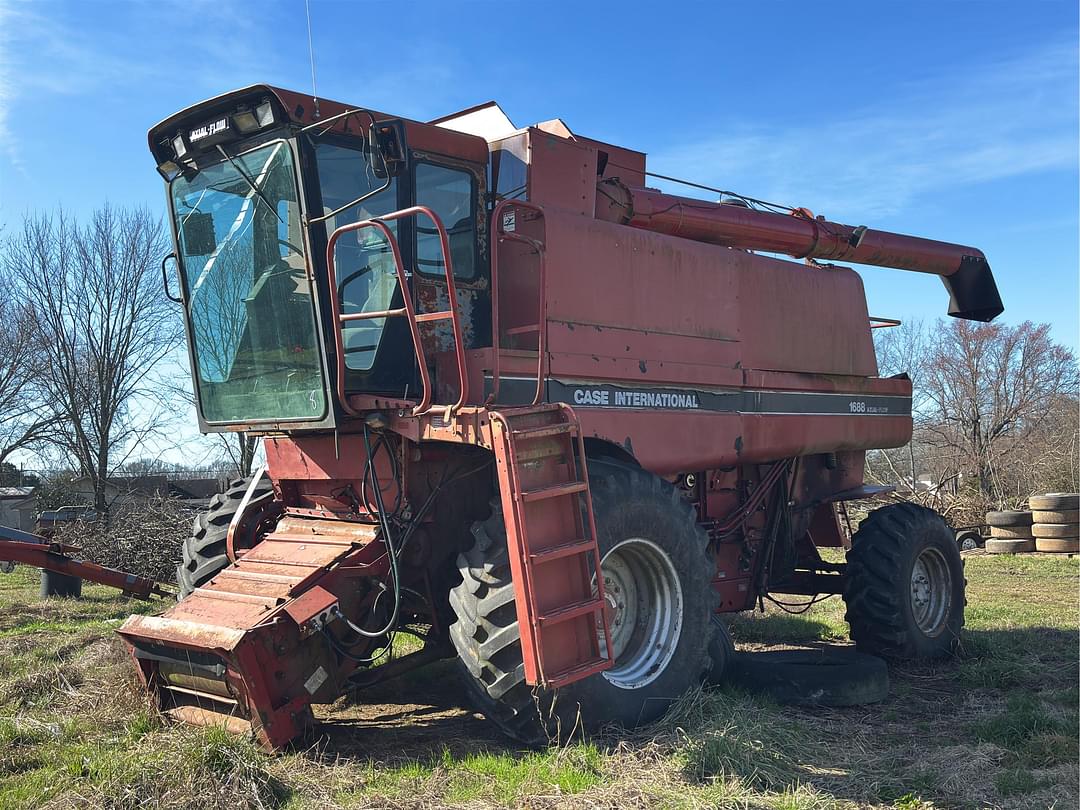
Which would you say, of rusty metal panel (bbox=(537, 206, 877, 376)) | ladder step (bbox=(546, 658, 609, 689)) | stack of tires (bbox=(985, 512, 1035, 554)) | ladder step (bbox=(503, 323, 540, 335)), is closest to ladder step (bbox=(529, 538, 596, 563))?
ladder step (bbox=(546, 658, 609, 689))

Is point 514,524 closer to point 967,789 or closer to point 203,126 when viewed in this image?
point 967,789

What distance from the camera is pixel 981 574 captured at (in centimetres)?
1284

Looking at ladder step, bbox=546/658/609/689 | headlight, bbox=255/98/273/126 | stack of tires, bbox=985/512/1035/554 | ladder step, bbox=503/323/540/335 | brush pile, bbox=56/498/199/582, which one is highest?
headlight, bbox=255/98/273/126

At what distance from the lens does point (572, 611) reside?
448 cm

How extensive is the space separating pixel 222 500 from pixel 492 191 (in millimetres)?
2835

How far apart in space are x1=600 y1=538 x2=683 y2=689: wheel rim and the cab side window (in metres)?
1.91

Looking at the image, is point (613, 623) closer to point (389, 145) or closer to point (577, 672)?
point (577, 672)

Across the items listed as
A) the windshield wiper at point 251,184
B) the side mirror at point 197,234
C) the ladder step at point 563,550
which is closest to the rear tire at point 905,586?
the ladder step at point 563,550

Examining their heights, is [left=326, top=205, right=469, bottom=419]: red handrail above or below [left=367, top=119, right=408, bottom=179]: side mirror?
below

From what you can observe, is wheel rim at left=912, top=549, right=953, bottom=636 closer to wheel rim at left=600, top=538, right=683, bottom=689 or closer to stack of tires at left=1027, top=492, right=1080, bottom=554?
wheel rim at left=600, top=538, right=683, bottom=689

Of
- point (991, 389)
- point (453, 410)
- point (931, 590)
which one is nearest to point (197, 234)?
point (453, 410)

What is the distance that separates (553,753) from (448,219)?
9.96ft

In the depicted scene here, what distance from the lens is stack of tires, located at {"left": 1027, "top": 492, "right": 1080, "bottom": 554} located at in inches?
574

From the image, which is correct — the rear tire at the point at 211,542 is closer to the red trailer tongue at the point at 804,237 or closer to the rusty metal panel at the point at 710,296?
the rusty metal panel at the point at 710,296
